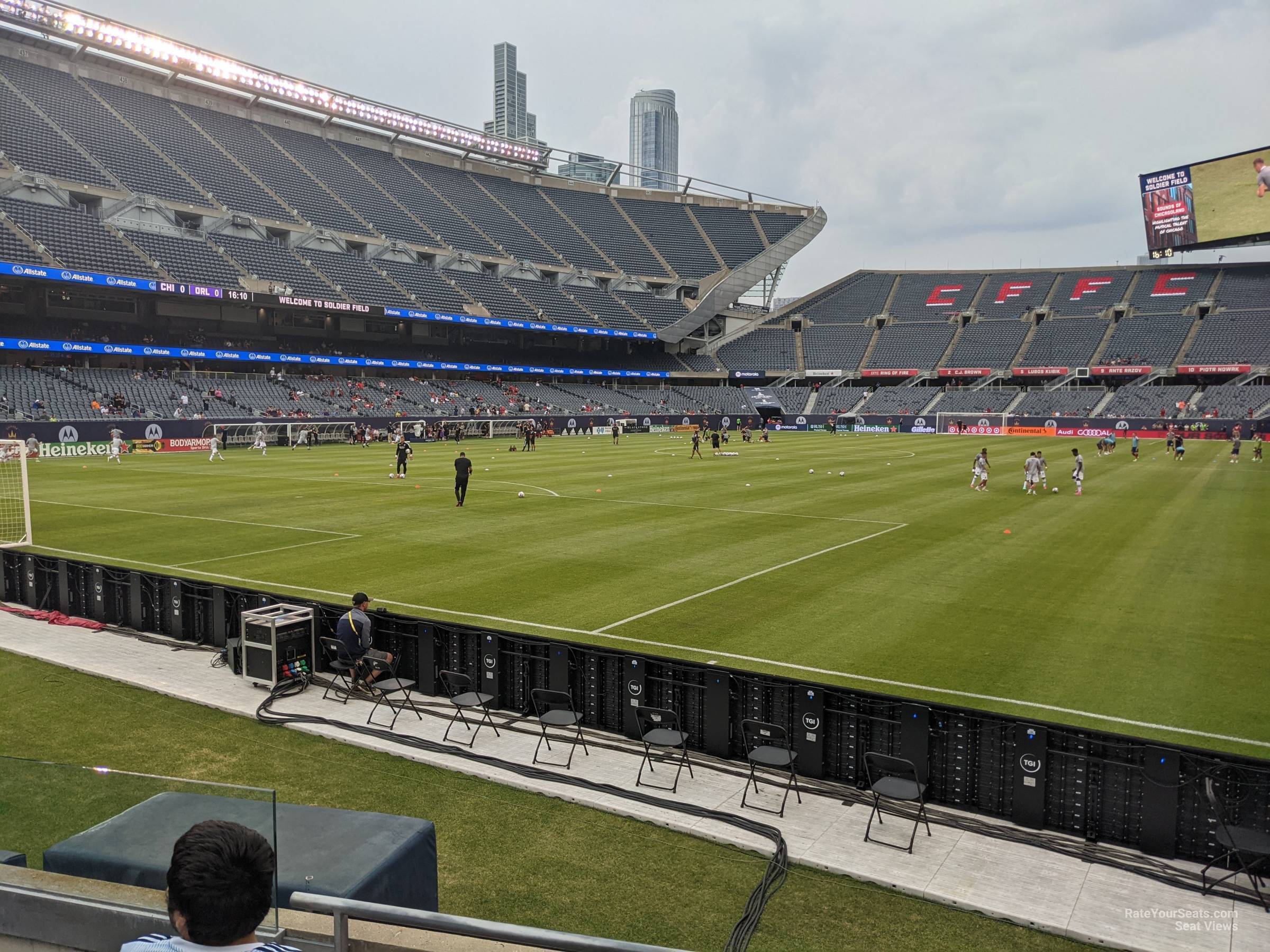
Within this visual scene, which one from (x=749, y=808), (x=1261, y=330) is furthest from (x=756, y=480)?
(x=1261, y=330)

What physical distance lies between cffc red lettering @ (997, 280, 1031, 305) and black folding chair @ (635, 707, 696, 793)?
110 m

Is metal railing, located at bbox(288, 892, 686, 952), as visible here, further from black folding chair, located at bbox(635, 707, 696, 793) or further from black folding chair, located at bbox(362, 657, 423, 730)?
black folding chair, located at bbox(362, 657, 423, 730)

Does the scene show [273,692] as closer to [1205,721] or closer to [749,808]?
[749,808]

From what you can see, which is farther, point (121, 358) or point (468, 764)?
point (121, 358)

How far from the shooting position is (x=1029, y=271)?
363 feet

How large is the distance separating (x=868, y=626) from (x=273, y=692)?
30.7 feet

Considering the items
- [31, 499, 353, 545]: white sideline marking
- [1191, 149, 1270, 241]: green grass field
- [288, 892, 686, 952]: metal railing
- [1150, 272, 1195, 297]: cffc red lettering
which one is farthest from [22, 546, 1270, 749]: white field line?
[1150, 272, 1195, 297]: cffc red lettering

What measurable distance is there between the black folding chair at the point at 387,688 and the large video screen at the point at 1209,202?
93848mm

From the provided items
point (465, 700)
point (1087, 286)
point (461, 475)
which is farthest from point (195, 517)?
point (1087, 286)

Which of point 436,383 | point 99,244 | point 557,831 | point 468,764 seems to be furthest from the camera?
point 436,383

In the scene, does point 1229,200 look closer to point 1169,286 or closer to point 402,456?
point 1169,286

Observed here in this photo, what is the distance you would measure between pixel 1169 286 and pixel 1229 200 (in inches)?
760

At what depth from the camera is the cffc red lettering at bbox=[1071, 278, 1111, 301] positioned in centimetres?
10312

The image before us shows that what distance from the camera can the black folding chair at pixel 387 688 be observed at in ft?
34.1
